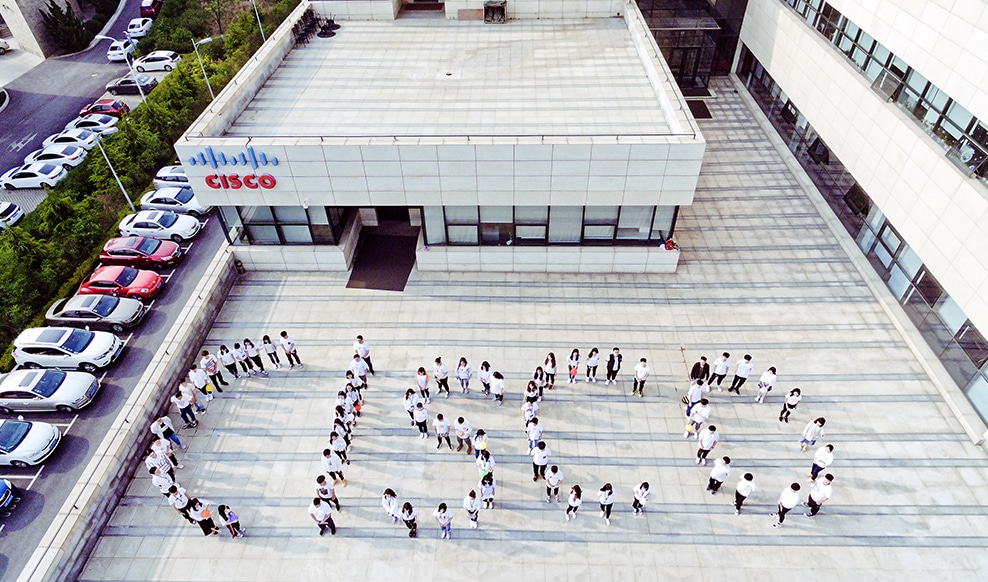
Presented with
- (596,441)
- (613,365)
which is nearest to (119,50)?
(613,365)

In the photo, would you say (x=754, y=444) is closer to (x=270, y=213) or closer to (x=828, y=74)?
(x=828, y=74)

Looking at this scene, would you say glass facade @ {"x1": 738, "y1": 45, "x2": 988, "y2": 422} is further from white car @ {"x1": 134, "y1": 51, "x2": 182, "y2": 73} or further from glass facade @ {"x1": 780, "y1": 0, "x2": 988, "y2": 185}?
white car @ {"x1": 134, "y1": 51, "x2": 182, "y2": 73}

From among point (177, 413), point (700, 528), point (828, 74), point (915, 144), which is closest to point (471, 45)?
point (828, 74)

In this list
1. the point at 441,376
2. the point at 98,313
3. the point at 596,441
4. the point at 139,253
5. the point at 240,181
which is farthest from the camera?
the point at 139,253

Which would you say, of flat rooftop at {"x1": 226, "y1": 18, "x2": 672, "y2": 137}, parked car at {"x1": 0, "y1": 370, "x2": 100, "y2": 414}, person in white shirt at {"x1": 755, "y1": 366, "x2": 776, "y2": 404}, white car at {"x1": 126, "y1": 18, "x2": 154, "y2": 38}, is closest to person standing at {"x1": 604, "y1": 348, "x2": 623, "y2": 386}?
person in white shirt at {"x1": 755, "y1": 366, "x2": 776, "y2": 404}

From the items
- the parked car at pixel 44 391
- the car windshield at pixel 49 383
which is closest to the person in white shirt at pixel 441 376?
the parked car at pixel 44 391

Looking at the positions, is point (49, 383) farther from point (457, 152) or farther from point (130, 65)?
point (130, 65)
